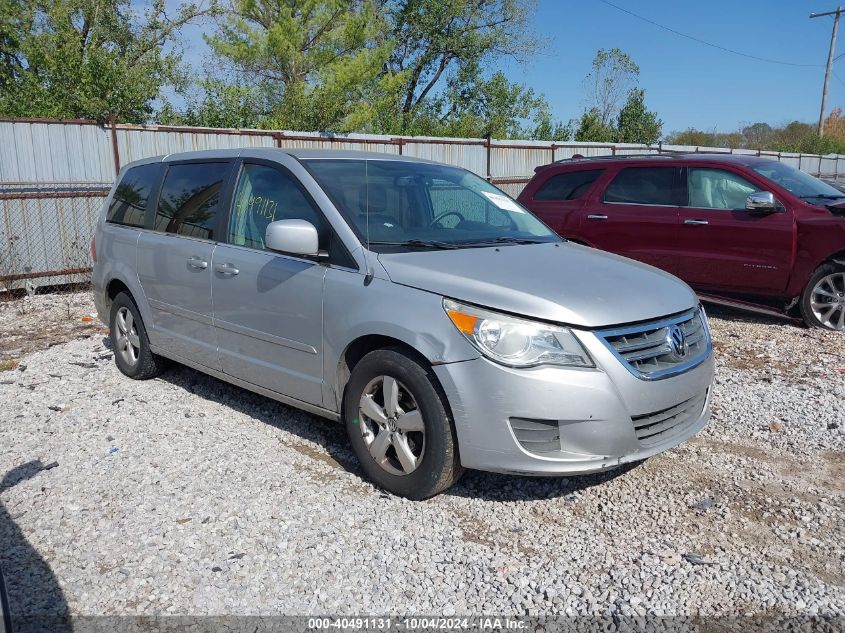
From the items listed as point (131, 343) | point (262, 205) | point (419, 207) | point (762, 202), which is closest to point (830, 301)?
point (762, 202)

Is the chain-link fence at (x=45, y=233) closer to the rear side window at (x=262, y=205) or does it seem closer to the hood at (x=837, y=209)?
the rear side window at (x=262, y=205)

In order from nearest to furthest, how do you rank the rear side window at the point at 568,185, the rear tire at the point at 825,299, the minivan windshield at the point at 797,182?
1. the rear tire at the point at 825,299
2. the minivan windshield at the point at 797,182
3. the rear side window at the point at 568,185

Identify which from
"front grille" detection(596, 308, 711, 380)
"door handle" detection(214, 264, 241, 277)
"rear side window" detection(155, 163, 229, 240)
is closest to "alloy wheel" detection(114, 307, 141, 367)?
"rear side window" detection(155, 163, 229, 240)

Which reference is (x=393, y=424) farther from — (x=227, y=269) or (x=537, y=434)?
(x=227, y=269)

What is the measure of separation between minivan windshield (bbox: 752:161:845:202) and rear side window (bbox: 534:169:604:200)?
1819 mm

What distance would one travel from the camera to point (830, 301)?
7398 mm

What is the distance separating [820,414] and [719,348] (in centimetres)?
188

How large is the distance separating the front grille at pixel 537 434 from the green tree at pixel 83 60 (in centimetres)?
1396

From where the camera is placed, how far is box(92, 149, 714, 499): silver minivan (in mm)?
3293

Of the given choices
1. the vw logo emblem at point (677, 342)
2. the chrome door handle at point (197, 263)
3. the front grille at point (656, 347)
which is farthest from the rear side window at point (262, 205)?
the vw logo emblem at point (677, 342)

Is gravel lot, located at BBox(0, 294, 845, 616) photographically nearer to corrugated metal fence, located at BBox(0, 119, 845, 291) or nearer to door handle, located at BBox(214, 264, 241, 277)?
door handle, located at BBox(214, 264, 241, 277)

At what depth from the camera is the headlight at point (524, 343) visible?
129 inches

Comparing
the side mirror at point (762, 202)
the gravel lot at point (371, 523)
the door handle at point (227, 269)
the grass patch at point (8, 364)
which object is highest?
the side mirror at point (762, 202)

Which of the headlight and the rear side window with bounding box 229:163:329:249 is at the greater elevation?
the rear side window with bounding box 229:163:329:249
